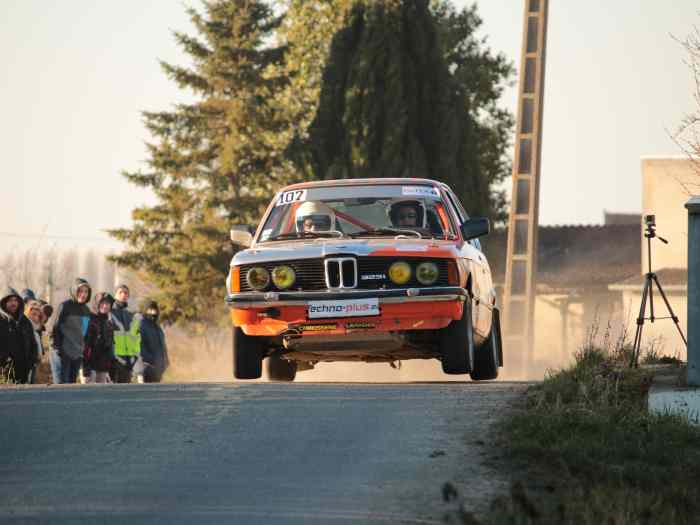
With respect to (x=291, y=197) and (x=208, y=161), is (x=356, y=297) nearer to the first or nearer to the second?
(x=291, y=197)

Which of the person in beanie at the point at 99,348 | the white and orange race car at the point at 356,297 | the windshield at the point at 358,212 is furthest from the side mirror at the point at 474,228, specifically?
the person in beanie at the point at 99,348

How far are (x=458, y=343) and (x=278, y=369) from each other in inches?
103

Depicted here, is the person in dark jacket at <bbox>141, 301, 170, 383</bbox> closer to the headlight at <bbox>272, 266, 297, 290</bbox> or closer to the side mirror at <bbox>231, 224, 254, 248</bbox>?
the side mirror at <bbox>231, 224, 254, 248</bbox>

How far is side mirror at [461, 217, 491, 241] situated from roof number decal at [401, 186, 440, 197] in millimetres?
553

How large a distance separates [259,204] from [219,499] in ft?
A: 143

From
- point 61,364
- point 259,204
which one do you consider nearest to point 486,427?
point 61,364

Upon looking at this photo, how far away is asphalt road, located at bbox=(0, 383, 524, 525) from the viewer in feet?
25.2

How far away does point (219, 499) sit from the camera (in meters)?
7.86

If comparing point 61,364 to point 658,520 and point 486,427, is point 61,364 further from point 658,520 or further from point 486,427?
point 658,520

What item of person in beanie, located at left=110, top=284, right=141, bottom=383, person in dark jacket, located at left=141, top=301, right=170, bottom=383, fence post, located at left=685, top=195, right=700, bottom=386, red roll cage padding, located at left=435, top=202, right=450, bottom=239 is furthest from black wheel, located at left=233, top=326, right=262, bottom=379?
person in beanie, located at left=110, top=284, right=141, bottom=383

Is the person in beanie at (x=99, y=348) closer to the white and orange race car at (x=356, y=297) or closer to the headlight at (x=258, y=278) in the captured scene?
the white and orange race car at (x=356, y=297)

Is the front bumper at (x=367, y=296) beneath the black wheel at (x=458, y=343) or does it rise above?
above

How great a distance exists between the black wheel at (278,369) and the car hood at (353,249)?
6.20 feet

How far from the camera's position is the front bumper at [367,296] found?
13172mm
